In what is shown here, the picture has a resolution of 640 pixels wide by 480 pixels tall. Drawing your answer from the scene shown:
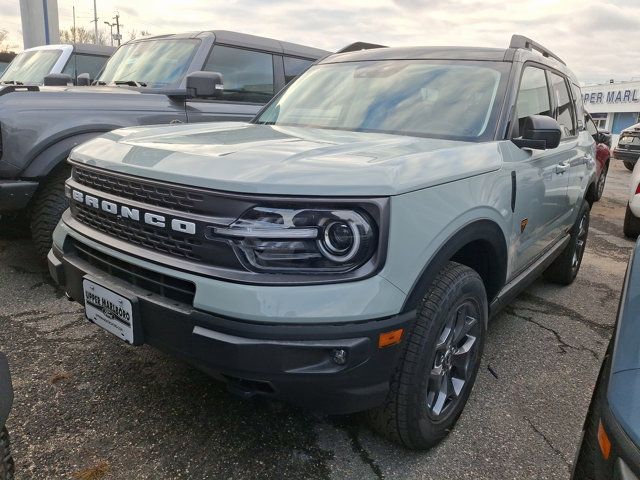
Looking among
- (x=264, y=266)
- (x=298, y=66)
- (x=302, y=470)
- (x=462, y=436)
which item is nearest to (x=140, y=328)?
(x=264, y=266)

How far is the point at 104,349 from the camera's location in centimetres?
297

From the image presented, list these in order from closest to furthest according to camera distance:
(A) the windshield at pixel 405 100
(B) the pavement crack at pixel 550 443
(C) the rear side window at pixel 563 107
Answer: (B) the pavement crack at pixel 550 443
(A) the windshield at pixel 405 100
(C) the rear side window at pixel 563 107

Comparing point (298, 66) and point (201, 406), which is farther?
point (298, 66)

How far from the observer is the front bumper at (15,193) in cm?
335

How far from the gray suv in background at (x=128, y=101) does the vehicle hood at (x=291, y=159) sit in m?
1.27

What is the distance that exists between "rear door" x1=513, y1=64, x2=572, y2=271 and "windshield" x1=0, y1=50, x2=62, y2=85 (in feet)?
18.9

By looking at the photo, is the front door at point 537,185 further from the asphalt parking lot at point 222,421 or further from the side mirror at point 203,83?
the side mirror at point 203,83

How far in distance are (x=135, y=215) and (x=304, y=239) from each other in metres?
0.71

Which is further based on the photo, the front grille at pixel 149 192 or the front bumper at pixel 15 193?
the front bumper at pixel 15 193

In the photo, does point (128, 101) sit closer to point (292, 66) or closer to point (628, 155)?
point (292, 66)

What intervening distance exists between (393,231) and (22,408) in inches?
76.8

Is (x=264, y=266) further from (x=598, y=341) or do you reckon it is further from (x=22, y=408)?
(x=598, y=341)

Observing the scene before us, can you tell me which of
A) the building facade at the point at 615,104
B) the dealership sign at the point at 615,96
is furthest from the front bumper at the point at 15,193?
the dealership sign at the point at 615,96

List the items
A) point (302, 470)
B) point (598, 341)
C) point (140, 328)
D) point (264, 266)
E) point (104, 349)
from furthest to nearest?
point (598, 341) → point (104, 349) → point (302, 470) → point (140, 328) → point (264, 266)
